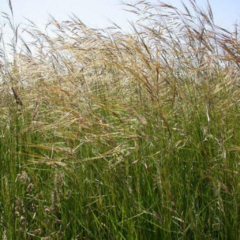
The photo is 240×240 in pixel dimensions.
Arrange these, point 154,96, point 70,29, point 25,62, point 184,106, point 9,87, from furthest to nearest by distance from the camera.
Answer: point 70,29 < point 25,62 < point 9,87 < point 184,106 < point 154,96

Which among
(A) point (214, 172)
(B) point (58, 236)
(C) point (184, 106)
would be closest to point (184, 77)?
(C) point (184, 106)

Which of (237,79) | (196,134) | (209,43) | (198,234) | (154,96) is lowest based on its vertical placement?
(198,234)

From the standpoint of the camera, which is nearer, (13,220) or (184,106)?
(13,220)

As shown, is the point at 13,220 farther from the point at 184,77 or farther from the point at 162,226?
the point at 184,77

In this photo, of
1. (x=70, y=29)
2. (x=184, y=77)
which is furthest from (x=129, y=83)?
(x=70, y=29)

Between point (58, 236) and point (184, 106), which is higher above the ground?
point (184, 106)

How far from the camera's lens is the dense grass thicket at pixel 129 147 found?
5.73 feet

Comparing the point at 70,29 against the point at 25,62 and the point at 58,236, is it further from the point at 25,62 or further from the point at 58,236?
the point at 58,236

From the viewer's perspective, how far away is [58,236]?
1.75m

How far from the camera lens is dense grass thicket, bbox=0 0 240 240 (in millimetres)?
1747

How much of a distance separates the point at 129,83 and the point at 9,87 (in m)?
0.70

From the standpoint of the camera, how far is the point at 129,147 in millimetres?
1746

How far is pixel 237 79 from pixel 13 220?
1.54 metres

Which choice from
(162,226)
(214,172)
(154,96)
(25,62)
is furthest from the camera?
(25,62)
